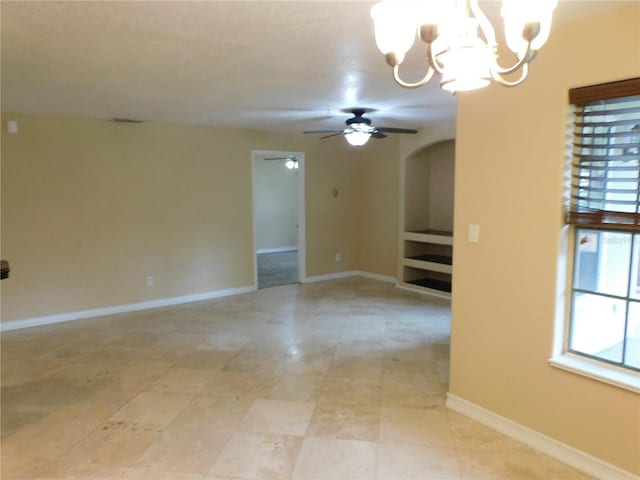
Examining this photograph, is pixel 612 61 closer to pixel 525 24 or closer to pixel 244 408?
pixel 525 24

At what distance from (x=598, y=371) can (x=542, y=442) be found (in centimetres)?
54

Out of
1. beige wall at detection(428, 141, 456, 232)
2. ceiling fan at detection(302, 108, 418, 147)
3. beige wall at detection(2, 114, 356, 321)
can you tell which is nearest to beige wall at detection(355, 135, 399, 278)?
beige wall at detection(428, 141, 456, 232)

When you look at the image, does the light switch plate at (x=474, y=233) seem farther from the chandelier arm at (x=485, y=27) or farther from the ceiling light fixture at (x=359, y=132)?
the ceiling light fixture at (x=359, y=132)

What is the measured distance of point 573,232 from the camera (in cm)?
226

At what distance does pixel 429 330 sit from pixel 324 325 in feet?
3.77

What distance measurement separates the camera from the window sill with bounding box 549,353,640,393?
2024 millimetres

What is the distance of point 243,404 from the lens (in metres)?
2.93

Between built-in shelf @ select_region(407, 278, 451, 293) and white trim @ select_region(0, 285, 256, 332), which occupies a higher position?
built-in shelf @ select_region(407, 278, 451, 293)

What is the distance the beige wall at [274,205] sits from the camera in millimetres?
9836

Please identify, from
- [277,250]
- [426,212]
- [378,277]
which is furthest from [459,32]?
[277,250]

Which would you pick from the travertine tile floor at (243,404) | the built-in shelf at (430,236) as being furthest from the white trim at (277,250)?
the travertine tile floor at (243,404)

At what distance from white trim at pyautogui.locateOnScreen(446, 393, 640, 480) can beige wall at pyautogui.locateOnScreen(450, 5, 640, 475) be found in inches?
1.5

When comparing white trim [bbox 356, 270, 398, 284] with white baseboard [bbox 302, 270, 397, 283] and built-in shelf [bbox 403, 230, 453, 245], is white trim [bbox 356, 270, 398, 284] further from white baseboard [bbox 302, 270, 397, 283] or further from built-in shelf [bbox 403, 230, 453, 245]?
built-in shelf [bbox 403, 230, 453, 245]

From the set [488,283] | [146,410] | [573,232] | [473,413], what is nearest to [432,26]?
[573,232]
